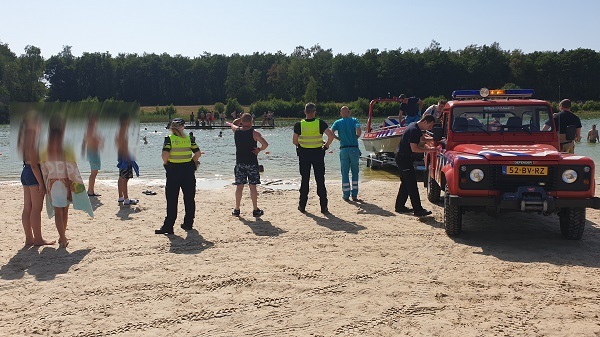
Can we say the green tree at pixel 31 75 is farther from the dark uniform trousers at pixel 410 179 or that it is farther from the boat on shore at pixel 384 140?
the dark uniform trousers at pixel 410 179

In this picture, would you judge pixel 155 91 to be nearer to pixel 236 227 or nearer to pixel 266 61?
pixel 266 61

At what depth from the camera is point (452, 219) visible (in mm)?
8438

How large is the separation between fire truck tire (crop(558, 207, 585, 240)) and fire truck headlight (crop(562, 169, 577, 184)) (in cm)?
44

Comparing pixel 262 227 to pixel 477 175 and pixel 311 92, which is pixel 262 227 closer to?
pixel 477 175

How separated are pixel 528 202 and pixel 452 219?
3.80 feet

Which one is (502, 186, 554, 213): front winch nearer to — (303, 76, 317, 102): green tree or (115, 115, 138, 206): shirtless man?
(115, 115, 138, 206): shirtless man

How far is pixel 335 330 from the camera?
5.18 metres

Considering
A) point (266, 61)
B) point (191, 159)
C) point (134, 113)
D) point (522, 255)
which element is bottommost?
Result: point (522, 255)

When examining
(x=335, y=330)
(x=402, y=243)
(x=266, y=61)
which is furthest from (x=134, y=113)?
(x=266, y=61)

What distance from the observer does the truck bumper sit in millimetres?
7580

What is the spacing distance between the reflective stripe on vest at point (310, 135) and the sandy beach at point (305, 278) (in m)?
1.34

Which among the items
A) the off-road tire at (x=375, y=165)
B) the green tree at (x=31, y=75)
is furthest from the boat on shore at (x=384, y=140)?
the green tree at (x=31, y=75)

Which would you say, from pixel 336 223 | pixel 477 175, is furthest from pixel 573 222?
pixel 336 223

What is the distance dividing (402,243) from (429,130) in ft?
8.37
